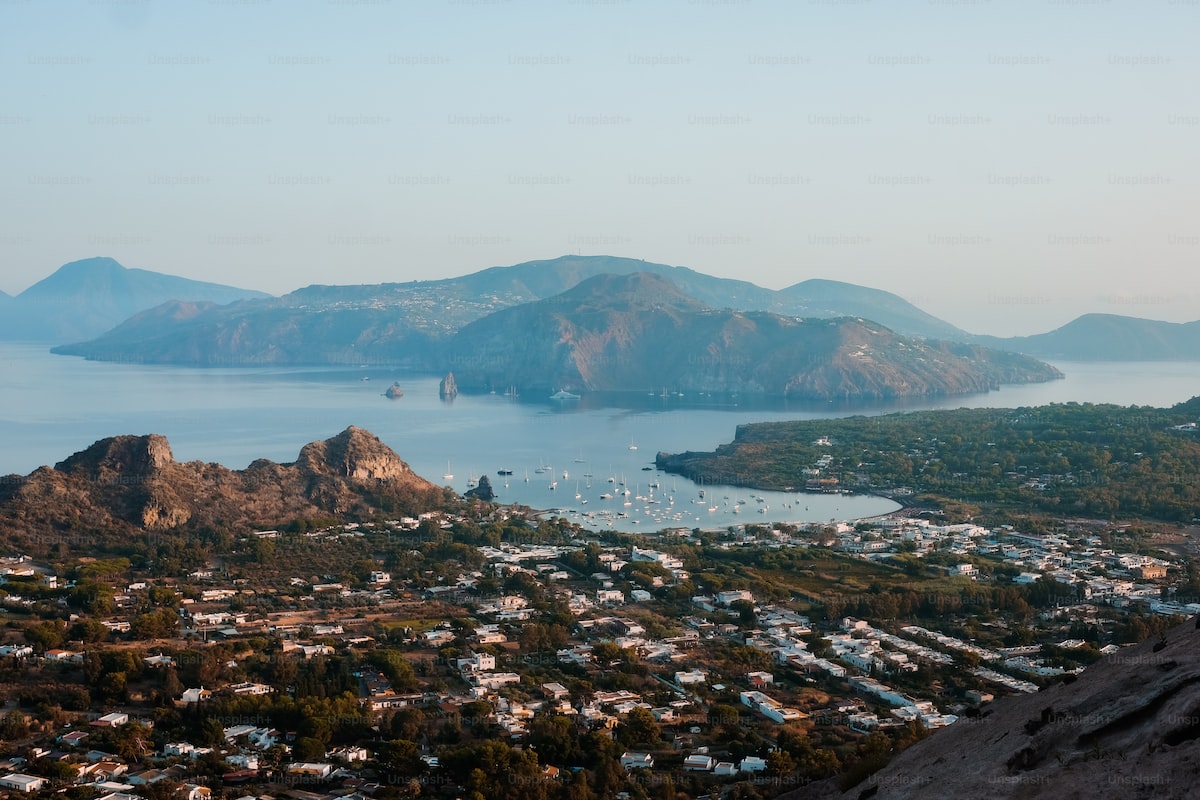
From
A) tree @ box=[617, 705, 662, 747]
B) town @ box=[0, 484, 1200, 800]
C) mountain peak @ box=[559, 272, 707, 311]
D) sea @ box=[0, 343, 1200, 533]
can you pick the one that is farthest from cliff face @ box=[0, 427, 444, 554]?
mountain peak @ box=[559, 272, 707, 311]

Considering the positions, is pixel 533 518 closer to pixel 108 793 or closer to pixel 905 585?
pixel 905 585

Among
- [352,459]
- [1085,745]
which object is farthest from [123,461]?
[1085,745]

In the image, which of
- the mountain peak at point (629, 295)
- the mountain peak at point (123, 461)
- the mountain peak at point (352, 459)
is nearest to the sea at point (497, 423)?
the mountain peak at point (352, 459)

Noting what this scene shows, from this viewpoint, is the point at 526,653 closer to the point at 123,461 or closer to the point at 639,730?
the point at 639,730

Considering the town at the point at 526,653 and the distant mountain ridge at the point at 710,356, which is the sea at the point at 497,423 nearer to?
the distant mountain ridge at the point at 710,356

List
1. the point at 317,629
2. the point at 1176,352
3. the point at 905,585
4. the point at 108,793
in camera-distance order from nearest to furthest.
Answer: the point at 108,793, the point at 317,629, the point at 905,585, the point at 1176,352

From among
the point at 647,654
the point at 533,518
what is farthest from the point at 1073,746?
the point at 533,518

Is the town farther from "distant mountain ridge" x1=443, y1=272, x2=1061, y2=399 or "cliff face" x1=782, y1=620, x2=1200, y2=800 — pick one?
"distant mountain ridge" x1=443, y1=272, x2=1061, y2=399
